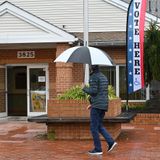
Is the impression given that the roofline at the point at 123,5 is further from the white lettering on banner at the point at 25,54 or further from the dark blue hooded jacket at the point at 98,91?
the dark blue hooded jacket at the point at 98,91

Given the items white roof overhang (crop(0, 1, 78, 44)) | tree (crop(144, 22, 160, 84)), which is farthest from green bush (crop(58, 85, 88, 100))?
tree (crop(144, 22, 160, 84))

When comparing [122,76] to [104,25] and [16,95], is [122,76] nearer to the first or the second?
[104,25]

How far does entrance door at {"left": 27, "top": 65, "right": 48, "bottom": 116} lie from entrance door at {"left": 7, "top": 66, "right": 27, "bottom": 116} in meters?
0.49

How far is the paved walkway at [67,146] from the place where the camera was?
10.9 m

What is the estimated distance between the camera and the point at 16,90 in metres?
21.6

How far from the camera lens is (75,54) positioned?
11664 millimetres

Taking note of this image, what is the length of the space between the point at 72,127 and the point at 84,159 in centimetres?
292

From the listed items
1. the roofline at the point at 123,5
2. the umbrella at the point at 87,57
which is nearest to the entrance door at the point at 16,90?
the roofline at the point at 123,5

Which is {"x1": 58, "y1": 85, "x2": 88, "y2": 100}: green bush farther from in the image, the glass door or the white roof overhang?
the glass door

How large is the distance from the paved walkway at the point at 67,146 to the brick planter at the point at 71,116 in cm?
34

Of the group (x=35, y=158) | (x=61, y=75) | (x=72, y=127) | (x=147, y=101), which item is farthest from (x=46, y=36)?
(x=35, y=158)

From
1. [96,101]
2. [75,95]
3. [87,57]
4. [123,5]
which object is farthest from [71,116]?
[123,5]

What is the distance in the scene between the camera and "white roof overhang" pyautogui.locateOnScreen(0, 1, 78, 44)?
60.9 feet

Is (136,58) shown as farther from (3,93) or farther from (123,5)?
(3,93)
